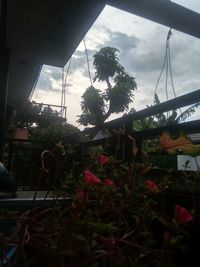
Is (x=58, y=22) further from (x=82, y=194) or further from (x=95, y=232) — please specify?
(x=95, y=232)

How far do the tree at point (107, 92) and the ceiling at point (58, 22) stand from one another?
686 inches

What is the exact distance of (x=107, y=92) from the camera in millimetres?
22141

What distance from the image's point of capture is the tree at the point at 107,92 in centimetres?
2152

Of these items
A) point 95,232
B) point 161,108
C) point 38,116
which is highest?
point 38,116

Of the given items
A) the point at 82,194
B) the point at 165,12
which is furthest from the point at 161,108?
the point at 82,194

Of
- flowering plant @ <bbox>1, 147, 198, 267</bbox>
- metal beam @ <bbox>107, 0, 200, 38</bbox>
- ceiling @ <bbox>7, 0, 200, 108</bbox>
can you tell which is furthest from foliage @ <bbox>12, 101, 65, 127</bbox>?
flowering plant @ <bbox>1, 147, 198, 267</bbox>

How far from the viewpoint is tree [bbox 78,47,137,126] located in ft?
70.6

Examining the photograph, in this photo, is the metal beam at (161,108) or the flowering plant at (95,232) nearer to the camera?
the flowering plant at (95,232)

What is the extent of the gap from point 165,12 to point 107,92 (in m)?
20.8

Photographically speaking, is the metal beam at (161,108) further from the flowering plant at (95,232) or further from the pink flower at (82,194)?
the pink flower at (82,194)

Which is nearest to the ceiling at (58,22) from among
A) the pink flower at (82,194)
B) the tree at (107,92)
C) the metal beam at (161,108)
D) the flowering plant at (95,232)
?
the metal beam at (161,108)

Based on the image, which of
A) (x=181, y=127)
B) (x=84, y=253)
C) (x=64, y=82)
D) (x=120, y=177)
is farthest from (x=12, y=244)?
(x=64, y=82)

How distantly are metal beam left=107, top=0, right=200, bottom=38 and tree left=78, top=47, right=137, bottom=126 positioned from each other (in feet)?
65.2

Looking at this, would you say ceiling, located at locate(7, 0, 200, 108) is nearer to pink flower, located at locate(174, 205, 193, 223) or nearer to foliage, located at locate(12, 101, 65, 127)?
pink flower, located at locate(174, 205, 193, 223)
